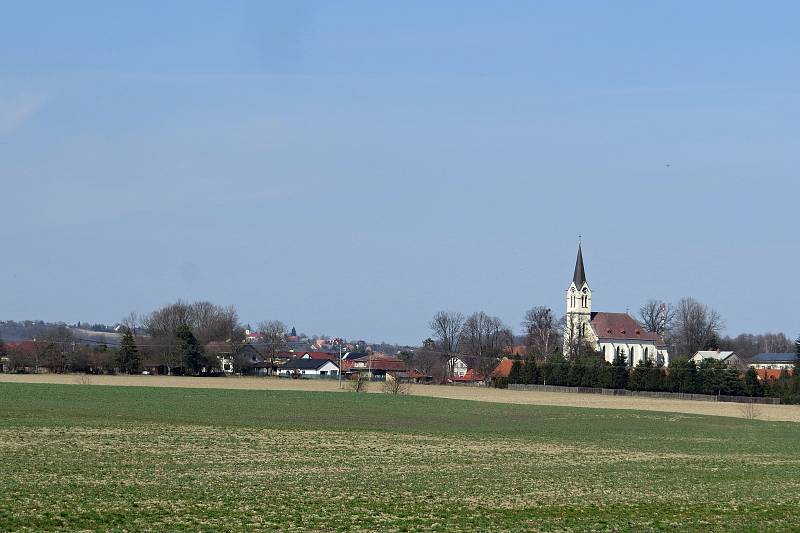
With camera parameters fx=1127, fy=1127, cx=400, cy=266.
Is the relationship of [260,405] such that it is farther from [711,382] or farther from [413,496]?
[711,382]

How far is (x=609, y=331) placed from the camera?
190375mm

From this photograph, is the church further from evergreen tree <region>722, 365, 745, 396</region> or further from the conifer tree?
evergreen tree <region>722, 365, 745, 396</region>

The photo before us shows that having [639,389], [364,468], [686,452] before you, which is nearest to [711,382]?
[639,389]

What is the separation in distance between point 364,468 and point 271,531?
12.9 metres

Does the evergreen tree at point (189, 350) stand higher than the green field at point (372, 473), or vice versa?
the evergreen tree at point (189, 350)

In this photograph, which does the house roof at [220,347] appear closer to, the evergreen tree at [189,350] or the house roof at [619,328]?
the evergreen tree at [189,350]

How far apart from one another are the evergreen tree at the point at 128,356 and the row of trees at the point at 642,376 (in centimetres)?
Answer: 5028

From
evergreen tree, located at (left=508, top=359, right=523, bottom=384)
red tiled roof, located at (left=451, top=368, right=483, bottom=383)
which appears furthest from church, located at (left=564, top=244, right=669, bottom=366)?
evergreen tree, located at (left=508, top=359, right=523, bottom=384)

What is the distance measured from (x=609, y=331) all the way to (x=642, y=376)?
58.9 m

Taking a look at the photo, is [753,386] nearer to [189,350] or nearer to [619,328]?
[619,328]

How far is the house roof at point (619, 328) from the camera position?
18962 cm

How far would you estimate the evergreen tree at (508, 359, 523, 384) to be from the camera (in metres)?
145

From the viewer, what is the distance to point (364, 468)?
107 feet

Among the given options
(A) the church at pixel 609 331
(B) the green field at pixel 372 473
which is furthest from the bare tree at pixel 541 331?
(B) the green field at pixel 372 473
